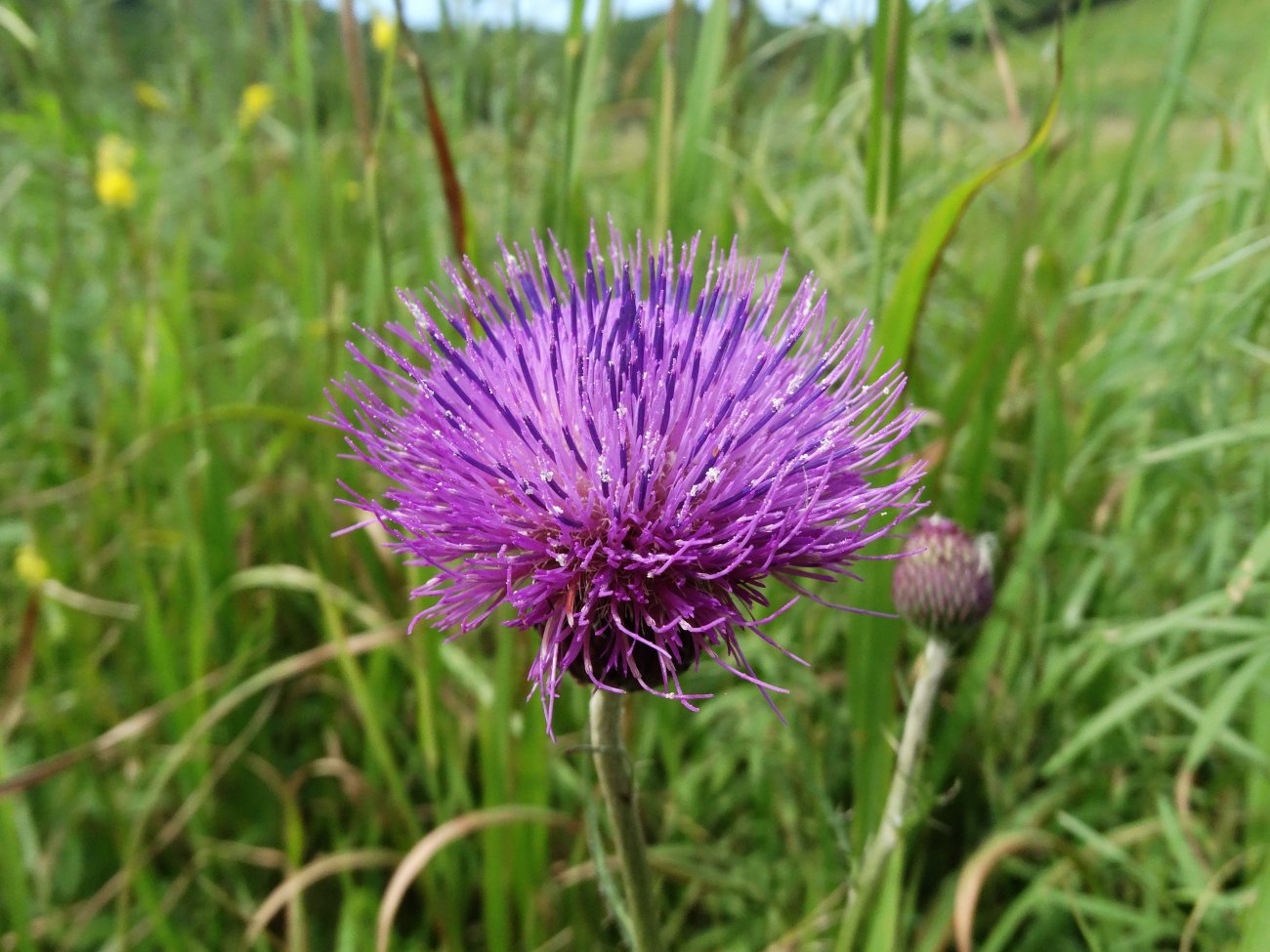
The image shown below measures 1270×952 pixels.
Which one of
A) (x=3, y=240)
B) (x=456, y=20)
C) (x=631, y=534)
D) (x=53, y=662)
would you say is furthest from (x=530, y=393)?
(x=3, y=240)

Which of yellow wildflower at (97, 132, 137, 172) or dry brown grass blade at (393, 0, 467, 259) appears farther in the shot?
yellow wildflower at (97, 132, 137, 172)

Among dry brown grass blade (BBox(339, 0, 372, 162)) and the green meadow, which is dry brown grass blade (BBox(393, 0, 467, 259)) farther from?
dry brown grass blade (BBox(339, 0, 372, 162))

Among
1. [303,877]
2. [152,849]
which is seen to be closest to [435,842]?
[303,877]

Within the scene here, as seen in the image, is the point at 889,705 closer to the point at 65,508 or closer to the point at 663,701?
the point at 663,701

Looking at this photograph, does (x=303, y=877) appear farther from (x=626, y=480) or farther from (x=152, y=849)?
(x=626, y=480)

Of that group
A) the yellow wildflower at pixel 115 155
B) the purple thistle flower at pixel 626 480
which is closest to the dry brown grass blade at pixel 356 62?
the purple thistle flower at pixel 626 480

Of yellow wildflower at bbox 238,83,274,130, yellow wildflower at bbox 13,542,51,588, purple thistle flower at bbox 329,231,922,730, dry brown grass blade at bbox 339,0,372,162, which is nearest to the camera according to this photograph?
purple thistle flower at bbox 329,231,922,730

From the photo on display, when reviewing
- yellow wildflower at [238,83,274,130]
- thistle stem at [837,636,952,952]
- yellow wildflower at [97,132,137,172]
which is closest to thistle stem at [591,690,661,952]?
thistle stem at [837,636,952,952]
